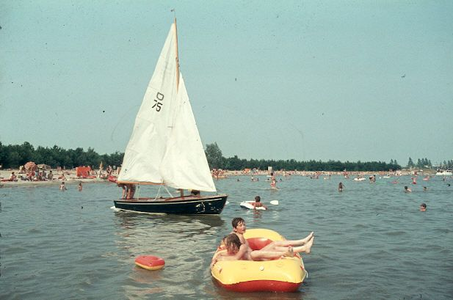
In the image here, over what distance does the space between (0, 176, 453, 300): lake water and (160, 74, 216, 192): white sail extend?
247 cm

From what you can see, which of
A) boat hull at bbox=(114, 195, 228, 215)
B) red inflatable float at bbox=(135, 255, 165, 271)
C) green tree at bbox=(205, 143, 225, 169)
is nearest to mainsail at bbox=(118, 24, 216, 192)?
boat hull at bbox=(114, 195, 228, 215)

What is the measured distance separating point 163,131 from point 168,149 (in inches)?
58.2

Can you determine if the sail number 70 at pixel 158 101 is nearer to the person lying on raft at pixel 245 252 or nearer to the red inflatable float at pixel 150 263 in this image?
the red inflatable float at pixel 150 263

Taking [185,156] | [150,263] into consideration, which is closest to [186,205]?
[185,156]

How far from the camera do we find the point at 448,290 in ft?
37.0

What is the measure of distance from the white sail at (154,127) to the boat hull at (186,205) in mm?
1491

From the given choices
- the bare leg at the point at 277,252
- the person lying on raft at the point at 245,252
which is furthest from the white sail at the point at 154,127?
the bare leg at the point at 277,252

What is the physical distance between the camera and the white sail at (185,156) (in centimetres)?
2605

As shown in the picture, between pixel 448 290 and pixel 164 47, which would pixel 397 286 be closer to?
pixel 448 290

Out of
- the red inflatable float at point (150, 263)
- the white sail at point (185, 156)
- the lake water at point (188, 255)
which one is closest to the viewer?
the lake water at point (188, 255)

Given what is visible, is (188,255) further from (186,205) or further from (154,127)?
(154,127)

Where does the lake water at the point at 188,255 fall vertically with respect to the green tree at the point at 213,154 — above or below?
below

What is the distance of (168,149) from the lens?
1059 inches

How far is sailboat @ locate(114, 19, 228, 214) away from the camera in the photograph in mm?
26234
